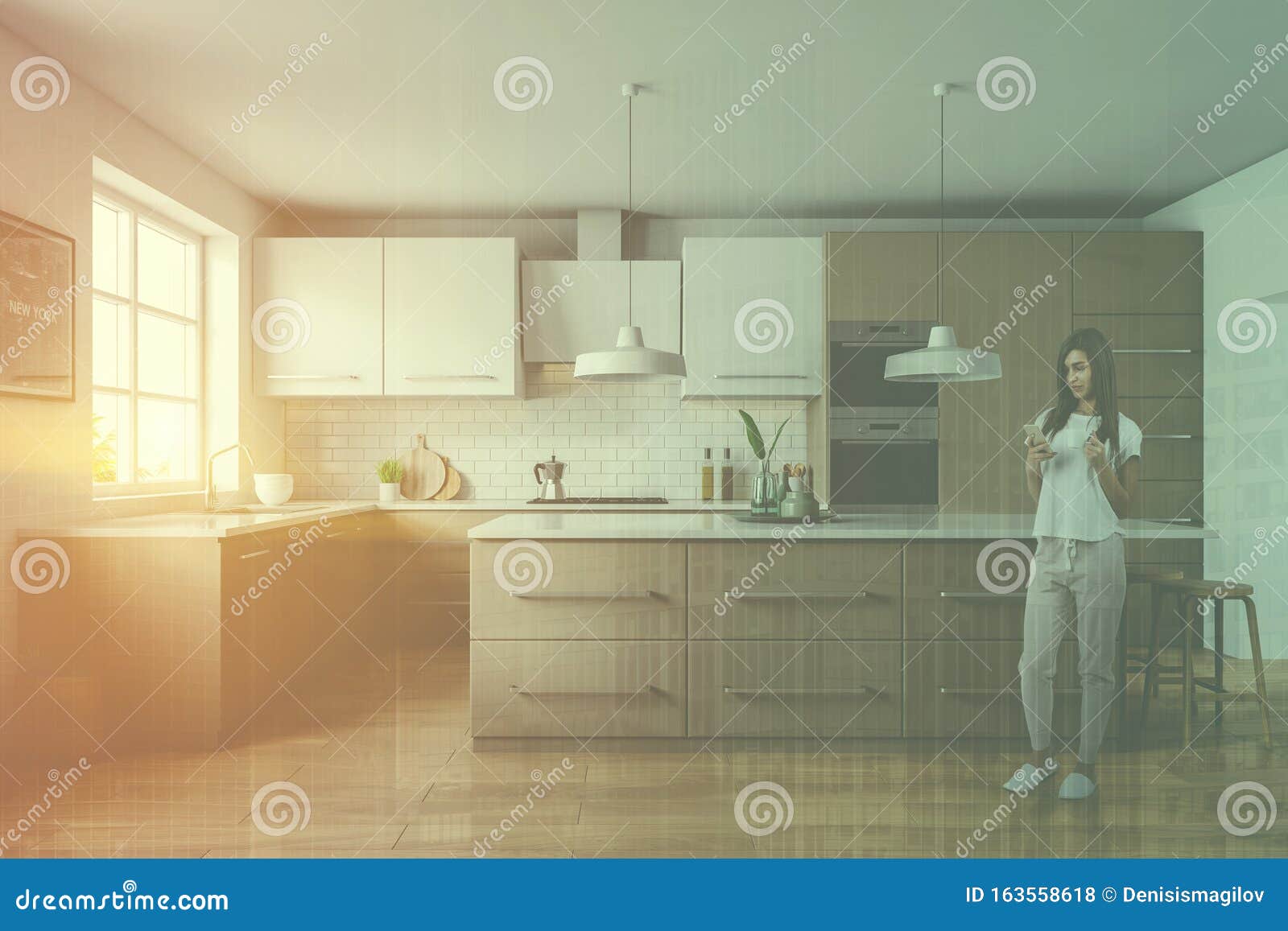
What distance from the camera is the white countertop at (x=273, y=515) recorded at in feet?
7.93

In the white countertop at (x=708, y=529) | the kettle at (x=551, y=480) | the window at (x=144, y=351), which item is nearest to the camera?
the white countertop at (x=708, y=529)

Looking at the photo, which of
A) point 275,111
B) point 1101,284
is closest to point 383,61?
point 275,111

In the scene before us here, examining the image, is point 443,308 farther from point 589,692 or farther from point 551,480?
point 589,692

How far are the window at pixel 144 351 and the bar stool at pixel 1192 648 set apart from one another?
303 cm

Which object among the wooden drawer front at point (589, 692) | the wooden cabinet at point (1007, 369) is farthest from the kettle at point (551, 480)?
the wooden cabinet at point (1007, 369)

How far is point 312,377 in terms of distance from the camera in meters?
3.86

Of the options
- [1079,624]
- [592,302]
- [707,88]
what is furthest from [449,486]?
[1079,624]

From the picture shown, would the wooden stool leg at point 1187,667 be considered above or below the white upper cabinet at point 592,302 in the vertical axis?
below

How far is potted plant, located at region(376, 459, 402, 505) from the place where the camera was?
3.97 m

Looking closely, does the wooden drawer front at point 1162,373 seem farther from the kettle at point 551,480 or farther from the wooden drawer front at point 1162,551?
the kettle at point 551,480

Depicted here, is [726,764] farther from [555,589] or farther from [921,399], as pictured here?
[921,399]

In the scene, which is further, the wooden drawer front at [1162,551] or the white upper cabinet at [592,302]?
the white upper cabinet at [592,302]

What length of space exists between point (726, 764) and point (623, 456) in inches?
88.4

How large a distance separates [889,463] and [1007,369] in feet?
1.05
